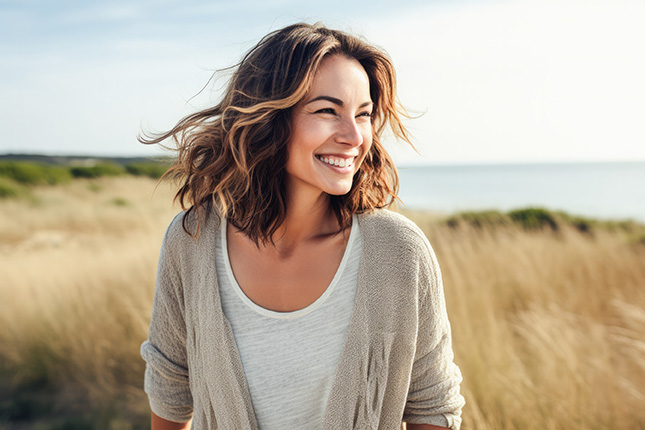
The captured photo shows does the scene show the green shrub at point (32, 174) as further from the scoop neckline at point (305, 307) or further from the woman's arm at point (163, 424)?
the scoop neckline at point (305, 307)

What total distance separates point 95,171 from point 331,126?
71.5 feet

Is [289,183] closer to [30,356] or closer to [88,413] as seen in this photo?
[88,413]

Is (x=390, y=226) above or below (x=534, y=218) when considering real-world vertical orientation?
above

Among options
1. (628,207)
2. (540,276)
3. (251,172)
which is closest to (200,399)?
(251,172)

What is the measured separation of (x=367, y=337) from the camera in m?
1.49

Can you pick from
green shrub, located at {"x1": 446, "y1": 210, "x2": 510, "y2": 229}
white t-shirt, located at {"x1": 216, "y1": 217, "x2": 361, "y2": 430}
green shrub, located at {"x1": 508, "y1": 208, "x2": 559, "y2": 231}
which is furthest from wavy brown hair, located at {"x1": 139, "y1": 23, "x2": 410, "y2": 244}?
green shrub, located at {"x1": 508, "y1": 208, "x2": 559, "y2": 231}

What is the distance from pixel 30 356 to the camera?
4.17 meters

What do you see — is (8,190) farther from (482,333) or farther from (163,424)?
(163,424)

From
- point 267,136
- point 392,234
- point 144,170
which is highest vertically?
point 267,136

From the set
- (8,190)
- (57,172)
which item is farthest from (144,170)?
(8,190)

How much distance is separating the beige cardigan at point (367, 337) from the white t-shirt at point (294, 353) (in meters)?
0.04

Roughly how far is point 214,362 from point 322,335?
33cm

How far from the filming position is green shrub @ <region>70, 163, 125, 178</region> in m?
20.9

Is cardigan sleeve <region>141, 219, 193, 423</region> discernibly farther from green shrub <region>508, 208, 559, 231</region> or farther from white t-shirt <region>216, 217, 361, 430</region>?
green shrub <region>508, 208, 559, 231</region>
